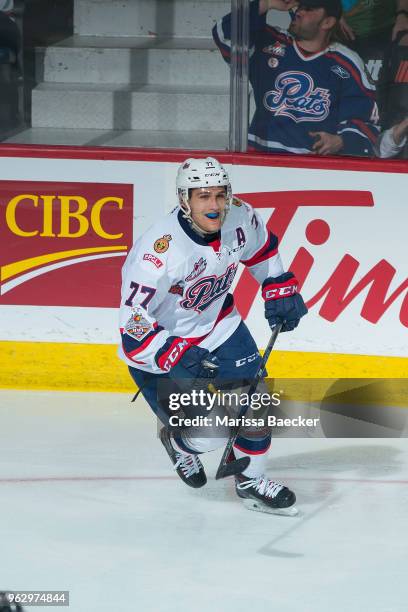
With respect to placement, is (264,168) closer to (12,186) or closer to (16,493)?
(12,186)

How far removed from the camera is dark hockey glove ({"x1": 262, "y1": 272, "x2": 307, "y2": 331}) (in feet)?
12.7

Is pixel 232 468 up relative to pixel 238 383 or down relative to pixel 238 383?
down

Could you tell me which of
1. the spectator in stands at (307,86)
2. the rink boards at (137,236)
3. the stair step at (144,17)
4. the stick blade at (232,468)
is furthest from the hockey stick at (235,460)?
the stair step at (144,17)

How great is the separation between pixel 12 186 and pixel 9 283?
0.42m

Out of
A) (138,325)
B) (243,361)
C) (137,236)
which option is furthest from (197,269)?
(137,236)

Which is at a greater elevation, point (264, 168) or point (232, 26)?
point (232, 26)

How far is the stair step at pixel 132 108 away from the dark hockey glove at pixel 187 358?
1687mm

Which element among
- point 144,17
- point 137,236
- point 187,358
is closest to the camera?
point 187,358

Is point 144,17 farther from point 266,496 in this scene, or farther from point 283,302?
point 266,496

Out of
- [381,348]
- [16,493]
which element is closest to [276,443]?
[381,348]

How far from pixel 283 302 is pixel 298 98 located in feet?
4.23

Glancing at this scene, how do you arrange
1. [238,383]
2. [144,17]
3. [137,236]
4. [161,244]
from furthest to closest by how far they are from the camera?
[144,17] < [137,236] < [238,383] < [161,244]

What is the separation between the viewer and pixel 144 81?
5.00 meters

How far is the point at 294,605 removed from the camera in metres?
3.06
